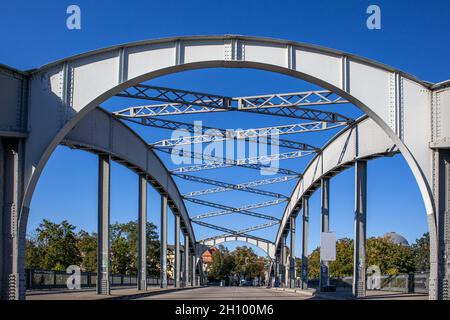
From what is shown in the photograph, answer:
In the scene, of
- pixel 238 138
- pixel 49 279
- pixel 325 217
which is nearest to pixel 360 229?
pixel 325 217

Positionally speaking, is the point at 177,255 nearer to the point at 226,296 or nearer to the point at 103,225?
the point at 226,296

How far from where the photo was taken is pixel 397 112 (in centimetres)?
2275

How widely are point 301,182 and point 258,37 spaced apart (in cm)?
3181

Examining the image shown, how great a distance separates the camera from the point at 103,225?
31.3m

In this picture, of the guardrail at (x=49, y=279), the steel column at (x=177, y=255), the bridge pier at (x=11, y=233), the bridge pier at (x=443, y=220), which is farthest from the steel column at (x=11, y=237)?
the steel column at (x=177, y=255)

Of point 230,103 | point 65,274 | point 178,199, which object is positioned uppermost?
point 230,103

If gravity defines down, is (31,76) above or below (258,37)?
below

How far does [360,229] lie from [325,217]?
8605 mm

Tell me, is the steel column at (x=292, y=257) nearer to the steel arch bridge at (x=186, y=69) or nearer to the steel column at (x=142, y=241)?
the steel column at (x=142, y=241)

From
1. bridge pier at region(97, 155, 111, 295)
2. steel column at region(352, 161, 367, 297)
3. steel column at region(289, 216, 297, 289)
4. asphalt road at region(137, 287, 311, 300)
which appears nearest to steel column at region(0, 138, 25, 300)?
bridge pier at region(97, 155, 111, 295)

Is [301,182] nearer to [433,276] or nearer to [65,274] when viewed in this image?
[65,274]

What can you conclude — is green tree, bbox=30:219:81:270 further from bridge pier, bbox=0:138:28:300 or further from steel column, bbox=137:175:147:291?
bridge pier, bbox=0:138:28:300

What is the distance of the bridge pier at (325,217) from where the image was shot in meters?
38.1
